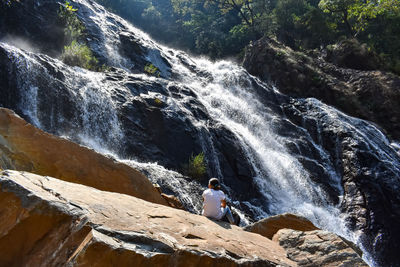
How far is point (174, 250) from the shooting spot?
3.46 m

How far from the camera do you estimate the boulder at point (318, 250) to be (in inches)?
188

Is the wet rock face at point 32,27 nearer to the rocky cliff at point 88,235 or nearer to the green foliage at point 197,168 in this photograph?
the green foliage at point 197,168

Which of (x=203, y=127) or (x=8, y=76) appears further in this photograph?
(x=203, y=127)

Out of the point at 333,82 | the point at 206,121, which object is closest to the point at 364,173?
the point at 206,121

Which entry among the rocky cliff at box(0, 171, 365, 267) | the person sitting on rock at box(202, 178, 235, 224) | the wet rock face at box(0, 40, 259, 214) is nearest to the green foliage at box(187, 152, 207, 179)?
the wet rock face at box(0, 40, 259, 214)

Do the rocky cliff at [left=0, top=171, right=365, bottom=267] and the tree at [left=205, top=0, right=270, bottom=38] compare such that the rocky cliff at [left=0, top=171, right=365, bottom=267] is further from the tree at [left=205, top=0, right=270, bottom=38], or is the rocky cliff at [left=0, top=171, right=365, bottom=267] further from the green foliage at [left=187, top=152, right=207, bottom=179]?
the tree at [left=205, top=0, right=270, bottom=38]

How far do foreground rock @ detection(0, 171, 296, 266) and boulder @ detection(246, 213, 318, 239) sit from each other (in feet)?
9.94

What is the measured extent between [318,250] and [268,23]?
95.0ft

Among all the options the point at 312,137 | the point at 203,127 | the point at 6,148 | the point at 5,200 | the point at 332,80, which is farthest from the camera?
the point at 332,80

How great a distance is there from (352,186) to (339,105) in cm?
800

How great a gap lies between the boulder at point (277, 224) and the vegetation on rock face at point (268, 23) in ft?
69.8

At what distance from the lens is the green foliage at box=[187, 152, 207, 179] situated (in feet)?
39.7

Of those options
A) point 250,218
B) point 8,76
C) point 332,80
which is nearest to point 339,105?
point 332,80

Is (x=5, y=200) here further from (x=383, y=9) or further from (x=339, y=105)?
(x=383, y=9)
